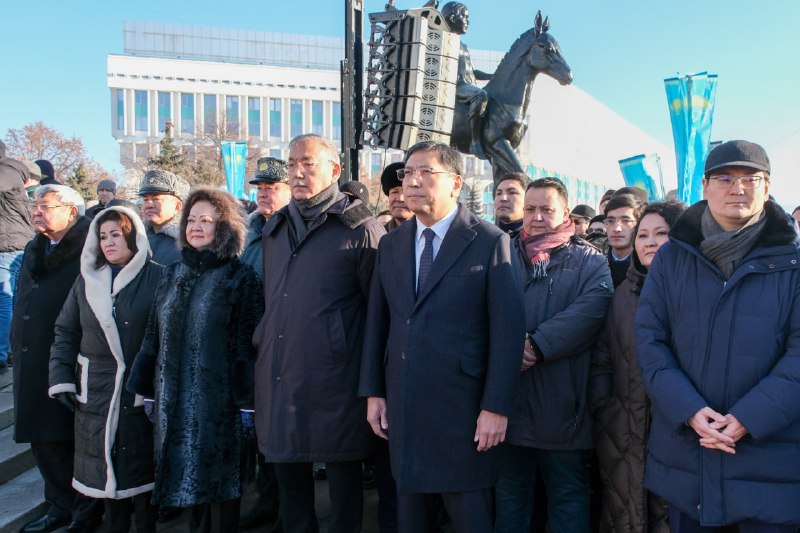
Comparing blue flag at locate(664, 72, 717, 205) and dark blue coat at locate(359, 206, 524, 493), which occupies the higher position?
blue flag at locate(664, 72, 717, 205)

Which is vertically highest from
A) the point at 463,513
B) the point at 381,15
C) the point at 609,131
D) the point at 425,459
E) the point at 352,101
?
the point at 609,131

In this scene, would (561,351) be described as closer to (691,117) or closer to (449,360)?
(449,360)

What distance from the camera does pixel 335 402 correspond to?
2512mm

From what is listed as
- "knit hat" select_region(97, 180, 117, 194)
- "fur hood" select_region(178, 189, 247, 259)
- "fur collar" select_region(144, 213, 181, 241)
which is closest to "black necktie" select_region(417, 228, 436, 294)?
"fur hood" select_region(178, 189, 247, 259)

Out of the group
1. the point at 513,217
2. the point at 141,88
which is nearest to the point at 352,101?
the point at 513,217

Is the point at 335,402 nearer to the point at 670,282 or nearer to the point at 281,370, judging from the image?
the point at 281,370

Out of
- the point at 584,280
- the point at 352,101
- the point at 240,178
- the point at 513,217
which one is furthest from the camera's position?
the point at 240,178

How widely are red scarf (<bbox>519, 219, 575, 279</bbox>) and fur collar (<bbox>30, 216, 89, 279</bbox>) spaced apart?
2.63 m

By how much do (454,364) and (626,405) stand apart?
94cm

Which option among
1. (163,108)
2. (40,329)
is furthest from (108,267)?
(163,108)

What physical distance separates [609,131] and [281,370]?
145ft

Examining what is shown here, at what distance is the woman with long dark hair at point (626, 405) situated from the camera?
8.27 feet

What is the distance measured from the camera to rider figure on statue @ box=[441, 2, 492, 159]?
7059mm

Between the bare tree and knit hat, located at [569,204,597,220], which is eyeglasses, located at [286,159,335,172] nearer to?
knit hat, located at [569,204,597,220]
